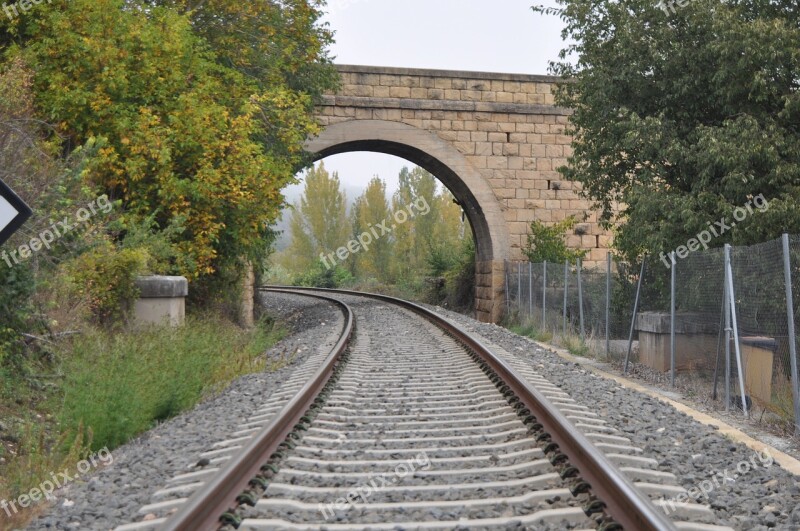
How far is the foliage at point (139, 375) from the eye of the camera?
6.73m

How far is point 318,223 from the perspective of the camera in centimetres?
5241

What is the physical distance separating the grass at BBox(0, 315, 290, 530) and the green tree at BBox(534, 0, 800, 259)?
6570mm

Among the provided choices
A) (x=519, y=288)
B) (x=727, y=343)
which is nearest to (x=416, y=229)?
(x=519, y=288)

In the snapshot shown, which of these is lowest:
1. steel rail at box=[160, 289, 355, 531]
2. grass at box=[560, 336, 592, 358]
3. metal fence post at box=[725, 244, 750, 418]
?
steel rail at box=[160, 289, 355, 531]

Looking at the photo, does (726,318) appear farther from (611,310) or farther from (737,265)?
(611,310)

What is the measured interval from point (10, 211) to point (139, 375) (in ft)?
13.7

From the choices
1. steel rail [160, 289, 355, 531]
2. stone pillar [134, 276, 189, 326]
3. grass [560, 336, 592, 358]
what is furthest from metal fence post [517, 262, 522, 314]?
steel rail [160, 289, 355, 531]

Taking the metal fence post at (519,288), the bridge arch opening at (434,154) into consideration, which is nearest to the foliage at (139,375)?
the metal fence post at (519,288)

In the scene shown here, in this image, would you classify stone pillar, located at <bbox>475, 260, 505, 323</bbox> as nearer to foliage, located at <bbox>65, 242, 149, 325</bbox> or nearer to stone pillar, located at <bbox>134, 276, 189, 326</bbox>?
stone pillar, located at <bbox>134, 276, 189, 326</bbox>

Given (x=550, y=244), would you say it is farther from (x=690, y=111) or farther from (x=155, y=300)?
(x=155, y=300)

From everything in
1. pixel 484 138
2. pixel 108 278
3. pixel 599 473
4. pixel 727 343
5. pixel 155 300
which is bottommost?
pixel 599 473

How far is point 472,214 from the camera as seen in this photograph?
24078mm

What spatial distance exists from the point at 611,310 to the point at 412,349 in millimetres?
3865

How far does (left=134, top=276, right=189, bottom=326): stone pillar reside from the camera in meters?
11.2
